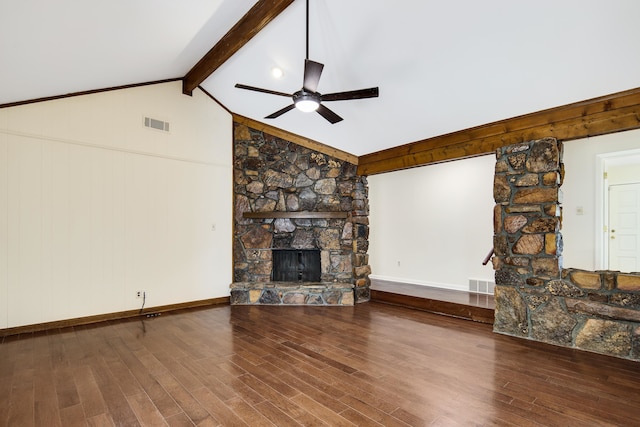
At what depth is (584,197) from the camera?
4.78m

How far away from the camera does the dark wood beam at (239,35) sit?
3.06 metres

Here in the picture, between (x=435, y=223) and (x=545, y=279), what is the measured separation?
112 inches

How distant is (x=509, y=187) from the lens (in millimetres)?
3680

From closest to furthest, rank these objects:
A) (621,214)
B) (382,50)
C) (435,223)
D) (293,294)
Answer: (382,50) < (293,294) < (621,214) < (435,223)

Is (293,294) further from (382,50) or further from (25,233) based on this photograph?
(382,50)

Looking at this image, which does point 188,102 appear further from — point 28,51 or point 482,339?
point 482,339

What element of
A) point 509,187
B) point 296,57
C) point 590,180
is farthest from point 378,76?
point 590,180

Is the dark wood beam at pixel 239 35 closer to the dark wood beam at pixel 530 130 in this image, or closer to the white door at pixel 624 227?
the dark wood beam at pixel 530 130

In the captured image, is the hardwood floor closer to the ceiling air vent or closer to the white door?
the ceiling air vent

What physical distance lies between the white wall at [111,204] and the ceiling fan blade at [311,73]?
289 cm

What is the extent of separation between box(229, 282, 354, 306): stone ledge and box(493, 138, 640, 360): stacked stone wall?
7.12 feet

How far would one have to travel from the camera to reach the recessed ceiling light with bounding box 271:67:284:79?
A: 3.87 m

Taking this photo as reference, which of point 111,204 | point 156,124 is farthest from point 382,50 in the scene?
point 111,204

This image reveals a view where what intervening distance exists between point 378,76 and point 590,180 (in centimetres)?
375
